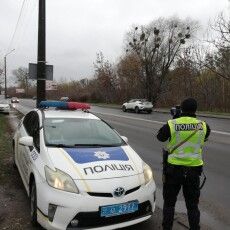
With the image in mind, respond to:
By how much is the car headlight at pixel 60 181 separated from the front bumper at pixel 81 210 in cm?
6

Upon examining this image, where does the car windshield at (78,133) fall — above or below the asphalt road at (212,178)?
above

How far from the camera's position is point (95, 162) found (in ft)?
18.2

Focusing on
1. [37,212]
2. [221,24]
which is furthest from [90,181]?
[221,24]

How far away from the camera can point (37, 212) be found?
546cm

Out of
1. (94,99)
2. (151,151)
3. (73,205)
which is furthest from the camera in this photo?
(94,99)

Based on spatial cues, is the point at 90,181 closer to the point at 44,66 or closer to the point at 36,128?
the point at 36,128

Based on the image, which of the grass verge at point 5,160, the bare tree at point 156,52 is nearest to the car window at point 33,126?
the grass verge at point 5,160

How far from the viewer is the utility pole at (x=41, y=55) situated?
15602 mm

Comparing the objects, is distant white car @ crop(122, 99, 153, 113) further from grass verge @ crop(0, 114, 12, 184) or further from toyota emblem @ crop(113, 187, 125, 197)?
toyota emblem @ crop(113, 187, 125, 197)

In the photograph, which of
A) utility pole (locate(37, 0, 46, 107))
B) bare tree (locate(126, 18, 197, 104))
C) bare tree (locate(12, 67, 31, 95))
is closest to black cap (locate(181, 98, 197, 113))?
utility pole (locate(37, 0, 46, 107))

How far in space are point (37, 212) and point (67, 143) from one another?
1.22 m

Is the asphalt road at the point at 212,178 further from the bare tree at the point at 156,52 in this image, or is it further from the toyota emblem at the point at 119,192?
the bare tree at the point at 156,52

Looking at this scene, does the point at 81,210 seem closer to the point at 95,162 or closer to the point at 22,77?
the point at 95,162

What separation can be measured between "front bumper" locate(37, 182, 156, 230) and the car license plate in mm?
46
